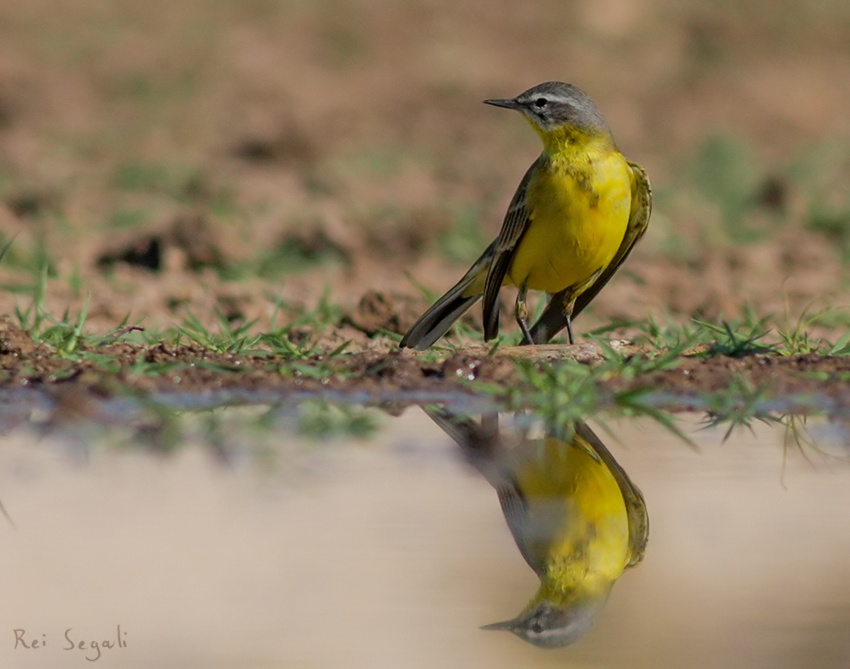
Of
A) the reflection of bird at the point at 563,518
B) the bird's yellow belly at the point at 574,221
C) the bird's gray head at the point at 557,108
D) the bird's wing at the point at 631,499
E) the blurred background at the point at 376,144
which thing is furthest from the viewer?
the blurred background at the point at 376,144

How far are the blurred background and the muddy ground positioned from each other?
0.11 feet

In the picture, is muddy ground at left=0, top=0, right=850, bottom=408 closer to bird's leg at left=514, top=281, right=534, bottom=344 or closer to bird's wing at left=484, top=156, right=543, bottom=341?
bird's wing at left=484, top=156, right=543, bottom=341

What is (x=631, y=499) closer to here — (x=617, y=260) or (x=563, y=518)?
(x=563, y=518)

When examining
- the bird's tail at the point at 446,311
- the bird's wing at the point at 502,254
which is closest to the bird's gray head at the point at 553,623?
the bird's wing at the point at 502,254

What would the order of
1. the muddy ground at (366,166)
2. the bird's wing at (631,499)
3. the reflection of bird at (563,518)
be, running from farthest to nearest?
1. the muddy ground at (366,166)
2. the bird's wing at (631,499)
3. the reflection of bird at (563,518)

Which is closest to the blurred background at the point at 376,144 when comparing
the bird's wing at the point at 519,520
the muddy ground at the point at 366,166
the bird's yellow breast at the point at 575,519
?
the muddy ground at the point at 366,166

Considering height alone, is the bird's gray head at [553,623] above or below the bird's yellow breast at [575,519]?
above

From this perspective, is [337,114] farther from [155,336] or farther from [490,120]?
[155,336]

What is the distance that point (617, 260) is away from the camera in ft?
28.8

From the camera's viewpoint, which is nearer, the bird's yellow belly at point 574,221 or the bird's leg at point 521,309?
the bird's yellow belly at point 574,221

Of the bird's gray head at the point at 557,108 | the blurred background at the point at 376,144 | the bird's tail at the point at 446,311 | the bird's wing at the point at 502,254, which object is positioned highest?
the bird's gray head at the point at 557,108

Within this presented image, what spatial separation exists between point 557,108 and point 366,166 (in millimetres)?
6523

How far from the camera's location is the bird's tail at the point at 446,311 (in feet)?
28.5

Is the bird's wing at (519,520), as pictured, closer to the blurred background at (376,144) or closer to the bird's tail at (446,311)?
the bird's tail at (446,311)
